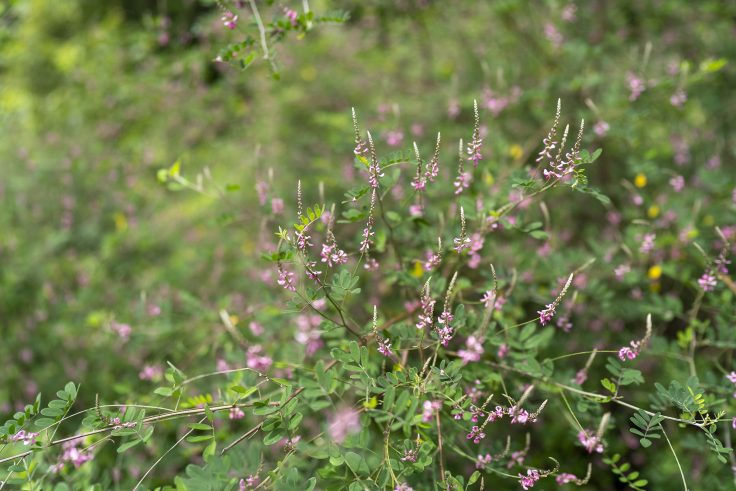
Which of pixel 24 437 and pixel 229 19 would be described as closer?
pixel 24 437

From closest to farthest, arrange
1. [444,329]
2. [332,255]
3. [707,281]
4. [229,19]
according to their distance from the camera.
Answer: [444,329] < [332,255] < [707,281] < [229,19]

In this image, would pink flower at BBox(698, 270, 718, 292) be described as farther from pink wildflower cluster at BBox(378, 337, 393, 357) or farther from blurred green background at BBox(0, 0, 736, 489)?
pink wildflower cluster at BBox(378, 337, 393, 357)

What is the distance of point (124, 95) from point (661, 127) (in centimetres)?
386

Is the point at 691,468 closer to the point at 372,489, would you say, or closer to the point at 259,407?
the point at 372,489

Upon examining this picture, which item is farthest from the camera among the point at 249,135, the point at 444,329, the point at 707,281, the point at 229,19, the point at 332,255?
the point at 249,135

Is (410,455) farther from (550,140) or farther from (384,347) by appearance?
(550,140)

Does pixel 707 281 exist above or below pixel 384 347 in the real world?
below

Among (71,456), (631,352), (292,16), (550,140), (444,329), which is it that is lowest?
(71,456)

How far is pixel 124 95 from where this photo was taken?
173 inches

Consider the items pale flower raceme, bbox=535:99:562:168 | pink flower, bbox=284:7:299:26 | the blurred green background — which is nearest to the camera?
pale flower raceme, bbox=535:99:562:168

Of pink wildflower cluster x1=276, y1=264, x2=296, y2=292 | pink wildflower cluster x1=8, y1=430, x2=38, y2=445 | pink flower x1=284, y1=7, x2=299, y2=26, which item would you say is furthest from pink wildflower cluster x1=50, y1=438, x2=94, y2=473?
pink flower x1=284, y1=7, x2=299, y2=26

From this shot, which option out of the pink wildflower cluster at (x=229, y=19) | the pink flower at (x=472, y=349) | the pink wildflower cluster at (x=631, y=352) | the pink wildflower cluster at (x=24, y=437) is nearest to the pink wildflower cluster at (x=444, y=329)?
the pink flower at (x=472, y=349)

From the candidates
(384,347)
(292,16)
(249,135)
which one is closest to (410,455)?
(384,347)

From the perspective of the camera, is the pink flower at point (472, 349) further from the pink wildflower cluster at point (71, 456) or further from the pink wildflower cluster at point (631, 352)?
the pink wildflower cluster at point (71, 456)
